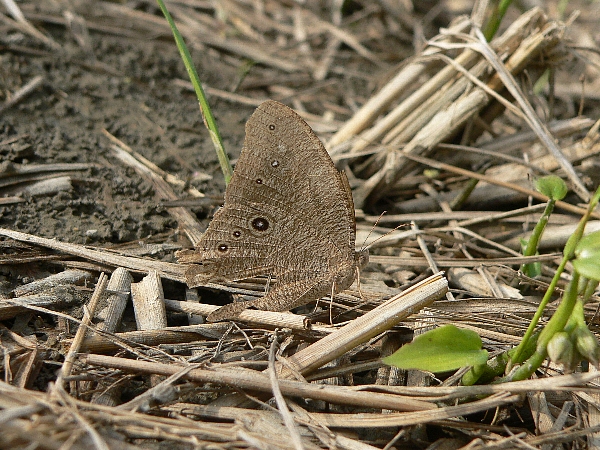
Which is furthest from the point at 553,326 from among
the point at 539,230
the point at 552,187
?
the point at 539,230

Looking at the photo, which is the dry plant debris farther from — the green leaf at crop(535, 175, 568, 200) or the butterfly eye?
the green leaf at crop(535, 175, 568, 200)

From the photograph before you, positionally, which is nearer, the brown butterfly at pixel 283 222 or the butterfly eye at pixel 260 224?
the brown butterfly at pixel 283 222

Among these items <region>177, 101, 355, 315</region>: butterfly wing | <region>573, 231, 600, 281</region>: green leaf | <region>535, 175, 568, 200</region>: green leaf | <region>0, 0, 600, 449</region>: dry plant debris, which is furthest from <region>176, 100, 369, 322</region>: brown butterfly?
<region>573, 231, 600, 281</region>: green leaf

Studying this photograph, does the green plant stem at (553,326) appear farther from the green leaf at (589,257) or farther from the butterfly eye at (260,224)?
the butterfly eye at (260,224)

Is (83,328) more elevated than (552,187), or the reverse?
(552,187)

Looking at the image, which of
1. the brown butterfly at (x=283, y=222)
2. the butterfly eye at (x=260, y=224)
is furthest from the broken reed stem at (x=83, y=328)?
the butterfly eye at (x=260, y=224)

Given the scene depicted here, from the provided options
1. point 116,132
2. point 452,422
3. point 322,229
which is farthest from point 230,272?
point 116,132

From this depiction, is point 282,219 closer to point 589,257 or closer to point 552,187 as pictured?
point 552,187
